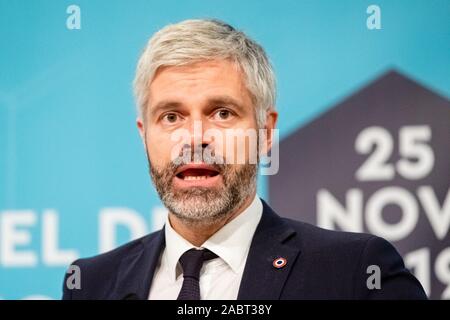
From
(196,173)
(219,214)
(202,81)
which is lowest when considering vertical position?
(219,214)

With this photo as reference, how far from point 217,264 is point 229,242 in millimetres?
64

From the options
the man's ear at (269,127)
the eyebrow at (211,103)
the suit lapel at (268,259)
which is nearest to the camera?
the suit lapel at (268,259)

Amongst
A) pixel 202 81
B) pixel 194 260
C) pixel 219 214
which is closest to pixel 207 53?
pixel 202 81

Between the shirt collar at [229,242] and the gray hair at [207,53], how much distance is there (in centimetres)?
26

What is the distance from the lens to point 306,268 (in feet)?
5.49

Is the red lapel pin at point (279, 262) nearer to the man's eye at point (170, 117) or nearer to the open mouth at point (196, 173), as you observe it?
the open mouth at point (196, 173)

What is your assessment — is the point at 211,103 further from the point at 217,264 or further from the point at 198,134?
the point at 217,264

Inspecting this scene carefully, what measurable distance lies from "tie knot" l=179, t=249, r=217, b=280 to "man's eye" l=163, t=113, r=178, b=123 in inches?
13.4

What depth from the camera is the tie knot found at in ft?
5.60

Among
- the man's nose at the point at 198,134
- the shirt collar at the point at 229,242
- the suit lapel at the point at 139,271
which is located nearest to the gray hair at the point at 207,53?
the man's nose at the point at 198,134

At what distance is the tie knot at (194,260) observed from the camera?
171cm
